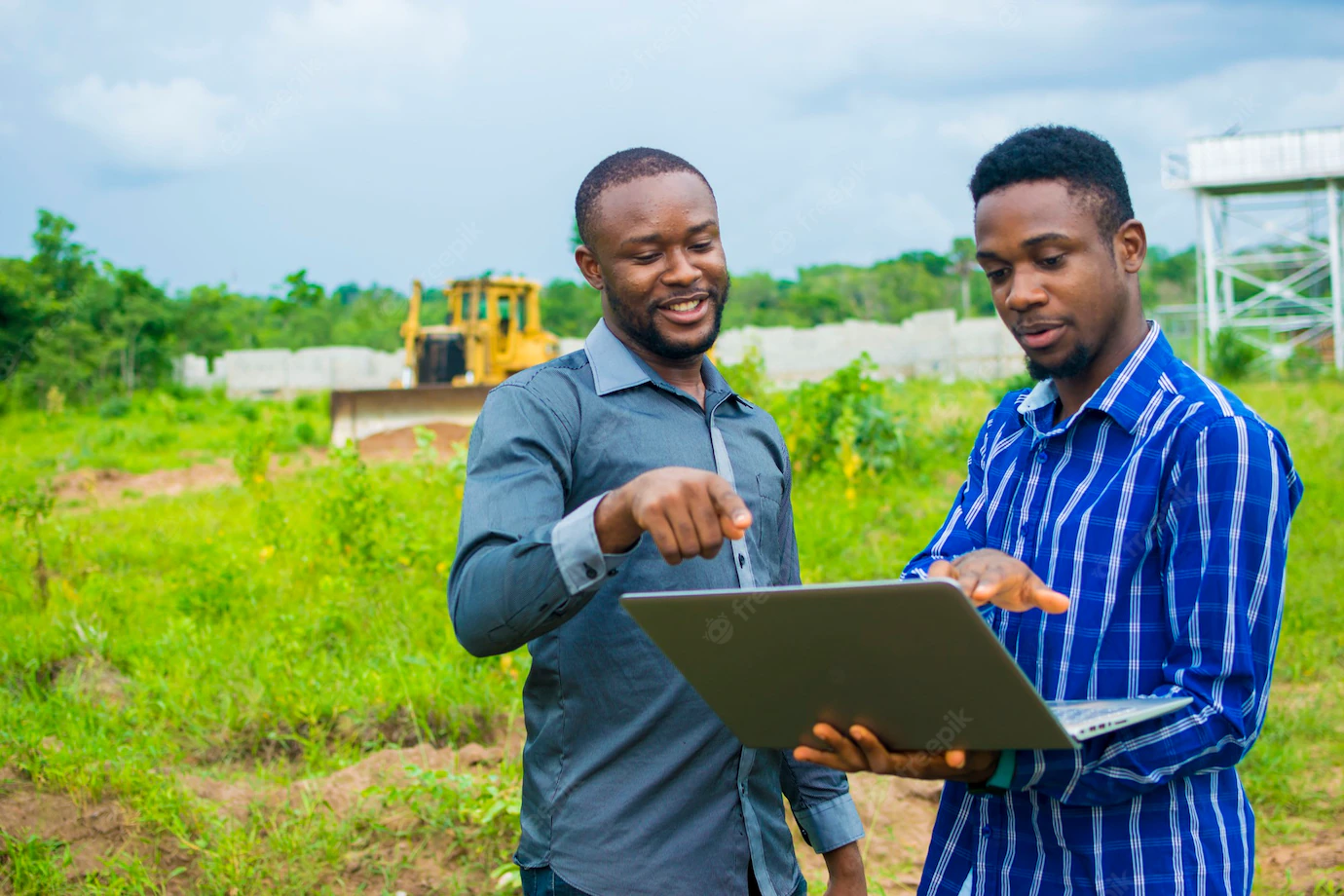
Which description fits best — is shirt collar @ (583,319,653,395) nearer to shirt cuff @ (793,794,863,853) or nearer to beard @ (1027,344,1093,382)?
beard @ (1027,344,1093,382)

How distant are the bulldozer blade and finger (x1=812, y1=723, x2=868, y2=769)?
11.6m

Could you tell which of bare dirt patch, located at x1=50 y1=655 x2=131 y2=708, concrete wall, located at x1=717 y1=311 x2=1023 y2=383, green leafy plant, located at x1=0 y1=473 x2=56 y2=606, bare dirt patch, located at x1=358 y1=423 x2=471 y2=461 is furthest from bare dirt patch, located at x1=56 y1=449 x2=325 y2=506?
concrete wall, located at x1=717 y1=311 x2=1023 y2=383

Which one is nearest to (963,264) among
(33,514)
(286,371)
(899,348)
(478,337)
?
(899,348)

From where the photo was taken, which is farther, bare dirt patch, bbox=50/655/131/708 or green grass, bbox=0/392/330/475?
green grass, bbox=0/392/330/475

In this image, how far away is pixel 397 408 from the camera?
1291 cm

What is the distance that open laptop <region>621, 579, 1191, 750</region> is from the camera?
1.15m

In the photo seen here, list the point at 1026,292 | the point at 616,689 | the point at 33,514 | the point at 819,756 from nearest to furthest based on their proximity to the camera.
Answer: the point at 819,756 < the point at 1026,292 < the point at 616,689 < the point at 33,514

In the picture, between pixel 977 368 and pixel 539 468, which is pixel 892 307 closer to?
pixel 977 368

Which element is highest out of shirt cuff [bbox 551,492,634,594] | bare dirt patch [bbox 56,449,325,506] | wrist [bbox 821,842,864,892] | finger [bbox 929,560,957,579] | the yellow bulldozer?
the yellow bulldozer

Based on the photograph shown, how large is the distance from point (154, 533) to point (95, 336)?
16.8 metres

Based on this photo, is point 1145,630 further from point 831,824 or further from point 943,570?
point 831,824

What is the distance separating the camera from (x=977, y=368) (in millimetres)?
24078

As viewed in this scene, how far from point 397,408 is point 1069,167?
11941 millimetres

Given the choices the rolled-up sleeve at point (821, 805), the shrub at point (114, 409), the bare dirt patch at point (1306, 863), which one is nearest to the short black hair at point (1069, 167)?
the rolled-up sleeve at point (821, 805)
